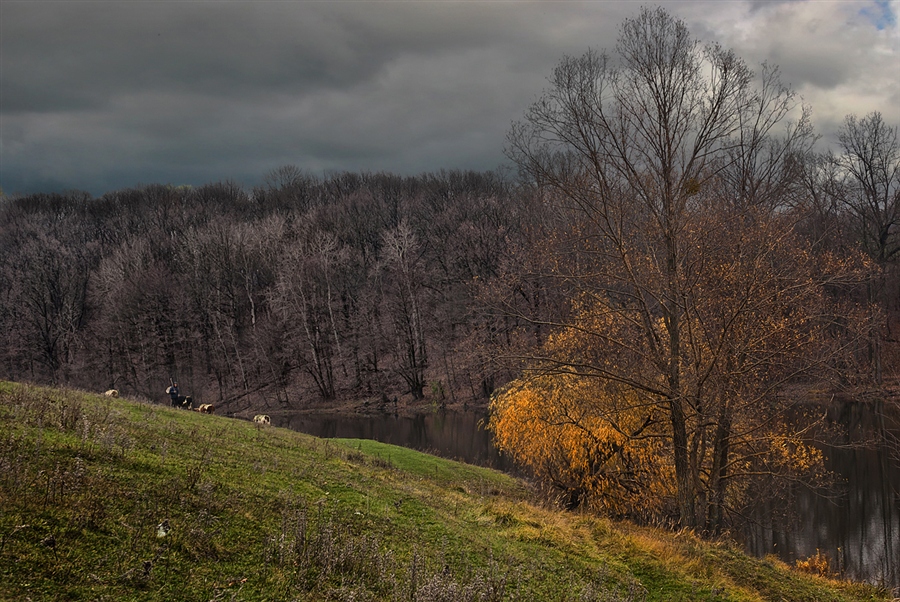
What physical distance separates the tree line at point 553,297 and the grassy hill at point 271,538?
3.68m

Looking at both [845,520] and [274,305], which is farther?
[274,305]

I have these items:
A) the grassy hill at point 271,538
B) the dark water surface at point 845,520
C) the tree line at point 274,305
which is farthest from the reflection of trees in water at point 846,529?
the tree line at point 274,305

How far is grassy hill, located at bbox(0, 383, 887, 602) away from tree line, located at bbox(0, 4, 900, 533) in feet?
12.1

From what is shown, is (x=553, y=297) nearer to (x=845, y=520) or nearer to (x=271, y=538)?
(x=845, y=520)

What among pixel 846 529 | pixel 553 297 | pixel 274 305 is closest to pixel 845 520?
pixel 846 529

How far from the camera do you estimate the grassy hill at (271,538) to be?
538 centimetres

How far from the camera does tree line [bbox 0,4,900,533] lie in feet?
45.2

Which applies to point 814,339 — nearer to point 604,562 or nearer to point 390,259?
point 604,562

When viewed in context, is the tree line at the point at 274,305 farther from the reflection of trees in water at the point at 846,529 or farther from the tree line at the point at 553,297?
the reflection of trees in water at the point at 846,529

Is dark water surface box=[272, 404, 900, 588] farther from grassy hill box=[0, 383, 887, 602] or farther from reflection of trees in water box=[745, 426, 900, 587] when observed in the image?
grassy hill box=[0, 383, 887, 602]

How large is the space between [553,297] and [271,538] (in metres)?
39.4

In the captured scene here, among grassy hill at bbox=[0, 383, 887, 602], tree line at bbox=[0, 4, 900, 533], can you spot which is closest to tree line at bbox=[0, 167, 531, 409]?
tree line at bbox=[0, 4, 900, 533]

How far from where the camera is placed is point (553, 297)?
147 ft

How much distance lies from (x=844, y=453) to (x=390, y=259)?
42894 millimetres
